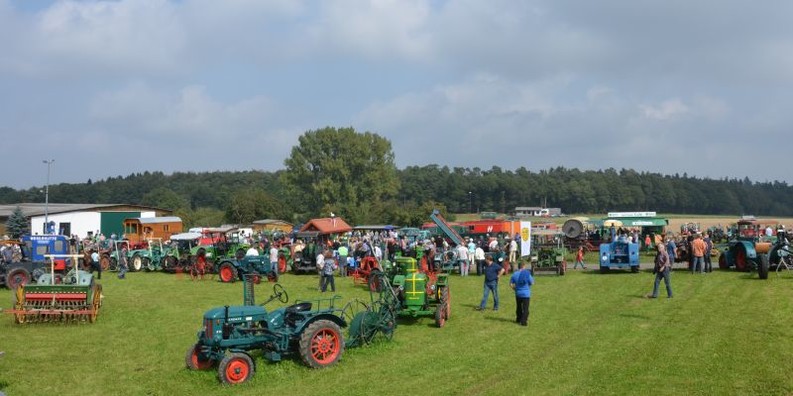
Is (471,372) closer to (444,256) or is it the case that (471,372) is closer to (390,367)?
(390,367)

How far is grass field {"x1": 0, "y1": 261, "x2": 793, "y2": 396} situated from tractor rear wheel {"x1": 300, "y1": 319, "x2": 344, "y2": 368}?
0.75 feet

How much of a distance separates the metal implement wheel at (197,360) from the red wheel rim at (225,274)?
42.8 ft

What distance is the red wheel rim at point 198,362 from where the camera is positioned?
10289 millimetres

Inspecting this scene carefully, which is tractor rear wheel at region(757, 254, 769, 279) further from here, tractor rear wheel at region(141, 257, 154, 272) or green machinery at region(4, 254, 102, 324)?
tractor rear wheel at region(141, 257, 154, 272)

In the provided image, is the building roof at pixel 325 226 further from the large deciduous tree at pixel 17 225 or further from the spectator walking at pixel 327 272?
the large deciduous tree at pixel 17 225

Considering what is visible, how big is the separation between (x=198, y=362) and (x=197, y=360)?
35 millimetres

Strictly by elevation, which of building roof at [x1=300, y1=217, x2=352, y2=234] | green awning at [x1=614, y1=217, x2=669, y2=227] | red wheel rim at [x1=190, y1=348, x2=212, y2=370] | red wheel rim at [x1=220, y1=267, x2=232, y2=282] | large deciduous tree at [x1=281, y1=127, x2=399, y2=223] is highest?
large deciduous tree at [x1=281, y1=127, x2=399, y2=223]

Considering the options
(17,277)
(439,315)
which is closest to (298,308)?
(439,315)

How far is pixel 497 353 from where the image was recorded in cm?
1094

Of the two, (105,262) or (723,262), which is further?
(105,262)

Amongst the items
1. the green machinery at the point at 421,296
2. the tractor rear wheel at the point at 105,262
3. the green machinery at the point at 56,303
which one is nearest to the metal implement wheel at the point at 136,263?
the tractor rear wheel at the point at 105,262

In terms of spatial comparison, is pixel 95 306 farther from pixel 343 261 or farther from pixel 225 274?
pixel 343 261

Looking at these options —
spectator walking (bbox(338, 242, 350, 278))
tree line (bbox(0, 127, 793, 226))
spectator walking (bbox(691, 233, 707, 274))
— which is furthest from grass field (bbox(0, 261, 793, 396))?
tree line (bbox(0, 127, 793, 226))

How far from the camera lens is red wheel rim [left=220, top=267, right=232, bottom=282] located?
23109 mm
